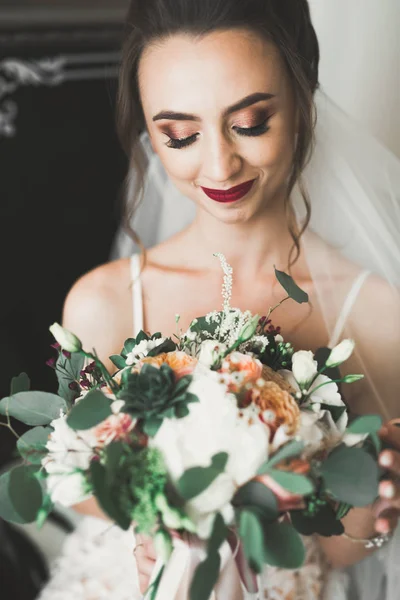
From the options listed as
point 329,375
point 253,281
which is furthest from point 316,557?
point 253,281

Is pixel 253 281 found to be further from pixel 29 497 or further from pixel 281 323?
pixel 29 497

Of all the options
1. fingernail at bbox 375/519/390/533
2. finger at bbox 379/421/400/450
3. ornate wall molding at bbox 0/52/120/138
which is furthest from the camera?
ornate wall molding at bbox 0/52/120/138

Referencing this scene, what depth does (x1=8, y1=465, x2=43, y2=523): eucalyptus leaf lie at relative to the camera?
29.1 inches

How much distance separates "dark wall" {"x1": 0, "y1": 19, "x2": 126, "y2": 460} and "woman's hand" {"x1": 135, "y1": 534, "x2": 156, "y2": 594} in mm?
1405

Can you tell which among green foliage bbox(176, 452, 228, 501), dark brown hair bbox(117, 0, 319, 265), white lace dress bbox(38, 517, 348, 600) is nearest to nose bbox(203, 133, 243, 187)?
dark brown hair bbox(117, 0, 319, 265)

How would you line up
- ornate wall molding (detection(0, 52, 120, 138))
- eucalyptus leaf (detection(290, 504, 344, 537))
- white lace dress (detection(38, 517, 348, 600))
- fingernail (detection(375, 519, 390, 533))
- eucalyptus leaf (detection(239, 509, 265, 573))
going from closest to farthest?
eucalyptus leaf (detection(239, 509, 265, 573)) < eucalyptus leaf (detection(290, 504, 344, 537)) < fingernail (detection(375, 519, 390, 533)) < white lace dress (detection(38, 517, 348, 600)) < ornate wall molding (detection(0, 52, 120, 138))

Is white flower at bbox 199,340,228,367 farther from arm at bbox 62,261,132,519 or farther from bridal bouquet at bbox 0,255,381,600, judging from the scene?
arm at bbox 62,261,132,519

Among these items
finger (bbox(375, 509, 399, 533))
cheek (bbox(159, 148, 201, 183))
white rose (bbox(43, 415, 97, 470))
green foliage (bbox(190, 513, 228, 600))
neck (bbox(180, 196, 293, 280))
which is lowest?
finger (bbox(375, 509, 399, 533))

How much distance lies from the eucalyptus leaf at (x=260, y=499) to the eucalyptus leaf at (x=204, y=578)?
7 cm

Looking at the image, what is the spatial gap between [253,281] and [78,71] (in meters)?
1.26

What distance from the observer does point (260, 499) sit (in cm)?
69

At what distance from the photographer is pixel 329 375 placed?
0.95 metres

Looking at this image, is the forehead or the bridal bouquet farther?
the forehead

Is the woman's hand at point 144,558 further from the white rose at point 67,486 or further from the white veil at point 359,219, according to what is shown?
the white veil at point 359,219
